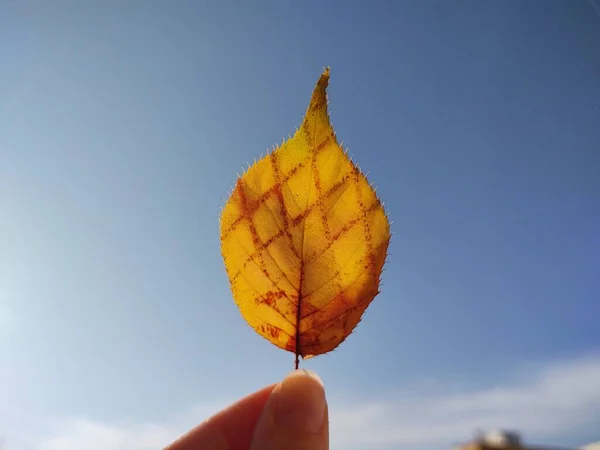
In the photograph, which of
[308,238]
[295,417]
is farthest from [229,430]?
[308,238]

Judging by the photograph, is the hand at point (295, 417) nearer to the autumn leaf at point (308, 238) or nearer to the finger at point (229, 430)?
the autumn leaf at point (308, 238)

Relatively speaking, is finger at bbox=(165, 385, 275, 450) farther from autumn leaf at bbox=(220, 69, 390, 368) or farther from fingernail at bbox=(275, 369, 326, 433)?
autumn leaf at bbox=(220, 69, 390, 368)

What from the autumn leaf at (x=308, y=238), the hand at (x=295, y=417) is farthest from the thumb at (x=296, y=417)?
the autumn leaf at (x=308, y=238)

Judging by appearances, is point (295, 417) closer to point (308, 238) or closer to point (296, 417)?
point (296, 417)

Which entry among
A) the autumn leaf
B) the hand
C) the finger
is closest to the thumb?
the hand

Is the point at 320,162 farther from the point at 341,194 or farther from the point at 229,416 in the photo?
the point at 229,416

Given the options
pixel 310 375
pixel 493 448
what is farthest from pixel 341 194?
pixel 493 448
